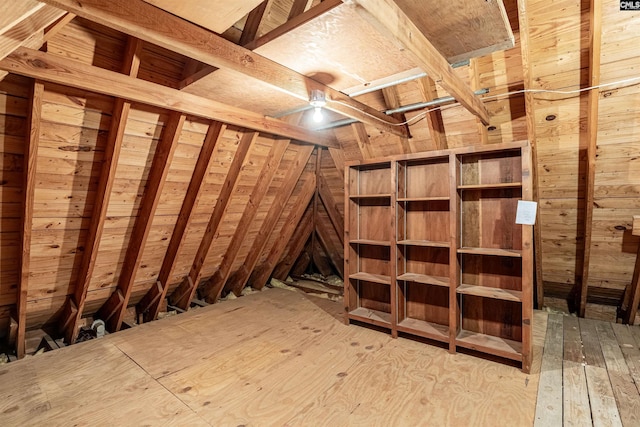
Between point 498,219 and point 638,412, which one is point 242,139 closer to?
point 498,219

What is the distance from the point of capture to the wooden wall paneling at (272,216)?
148 inches

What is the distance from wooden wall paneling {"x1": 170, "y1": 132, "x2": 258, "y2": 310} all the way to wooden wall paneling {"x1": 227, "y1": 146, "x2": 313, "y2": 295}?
0.76 metres

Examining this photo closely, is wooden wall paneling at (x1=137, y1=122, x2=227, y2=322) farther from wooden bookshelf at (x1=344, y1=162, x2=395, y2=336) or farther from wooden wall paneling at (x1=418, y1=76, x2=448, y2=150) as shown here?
wooden wall paneling at (x1=418, y1=76, x2=448, y2=150)

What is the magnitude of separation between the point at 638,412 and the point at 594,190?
1733mm

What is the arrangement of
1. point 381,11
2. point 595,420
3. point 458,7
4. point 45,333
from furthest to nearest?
point 45,333 → point 595,420 → point 458,7 → point 381,11

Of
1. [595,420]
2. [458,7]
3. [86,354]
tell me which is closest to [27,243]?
[86,354]

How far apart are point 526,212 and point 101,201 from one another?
3235 millimetres

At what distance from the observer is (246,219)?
3719 millimetres

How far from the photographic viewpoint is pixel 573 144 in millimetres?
2688

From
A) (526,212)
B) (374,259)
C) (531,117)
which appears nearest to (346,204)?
(374,259)

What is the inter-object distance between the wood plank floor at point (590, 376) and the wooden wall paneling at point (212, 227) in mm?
2962

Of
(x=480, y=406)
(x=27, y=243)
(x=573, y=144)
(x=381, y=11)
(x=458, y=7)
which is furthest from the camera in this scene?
(x=573, y=144)

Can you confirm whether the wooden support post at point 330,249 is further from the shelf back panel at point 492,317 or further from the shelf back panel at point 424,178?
the shelf back panel at point 492,317

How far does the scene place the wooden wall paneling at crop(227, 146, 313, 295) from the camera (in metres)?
3.75
